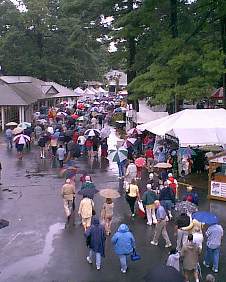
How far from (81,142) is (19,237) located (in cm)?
1359

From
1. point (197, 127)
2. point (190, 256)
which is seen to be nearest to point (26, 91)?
point (197, 127)

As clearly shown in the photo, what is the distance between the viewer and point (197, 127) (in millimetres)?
19672

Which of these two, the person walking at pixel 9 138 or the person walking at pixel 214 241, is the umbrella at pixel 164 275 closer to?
the person walking at pixel 214 241

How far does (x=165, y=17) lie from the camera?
29.7 m

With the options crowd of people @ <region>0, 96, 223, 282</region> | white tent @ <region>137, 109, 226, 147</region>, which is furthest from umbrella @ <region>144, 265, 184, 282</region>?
white tent @ <region>137, 109, 226, 147</region>

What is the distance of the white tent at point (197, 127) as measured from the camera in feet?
63.1

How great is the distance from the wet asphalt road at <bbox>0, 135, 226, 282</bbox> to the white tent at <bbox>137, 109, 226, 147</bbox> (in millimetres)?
2458

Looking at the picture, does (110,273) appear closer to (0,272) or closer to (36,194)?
(0,272)

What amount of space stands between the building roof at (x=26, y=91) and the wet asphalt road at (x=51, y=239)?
18.1 metres

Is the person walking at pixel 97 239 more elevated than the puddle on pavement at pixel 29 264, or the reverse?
the person walking at pixel 97 239

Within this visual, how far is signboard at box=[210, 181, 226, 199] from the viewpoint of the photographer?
1695cm

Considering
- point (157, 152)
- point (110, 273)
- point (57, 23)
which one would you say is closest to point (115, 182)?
point (157, 152)

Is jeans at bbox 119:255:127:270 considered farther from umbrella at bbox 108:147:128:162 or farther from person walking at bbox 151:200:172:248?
umbrella at bbox 108:147:128:162

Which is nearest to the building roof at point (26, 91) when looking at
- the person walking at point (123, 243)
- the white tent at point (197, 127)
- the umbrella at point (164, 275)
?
the white tent at point (197, 127)
